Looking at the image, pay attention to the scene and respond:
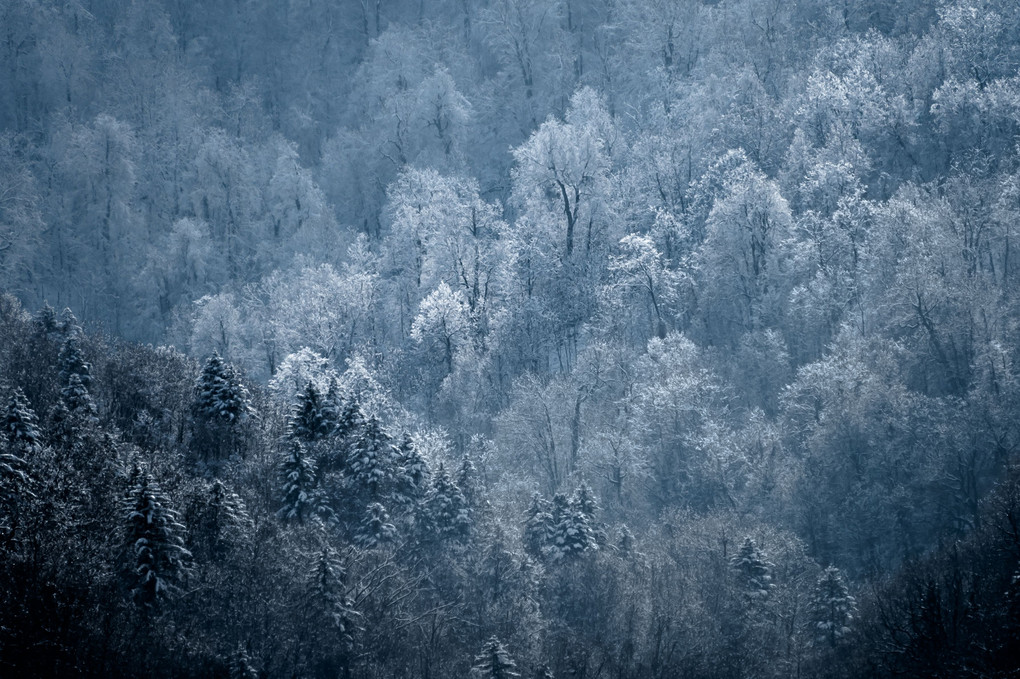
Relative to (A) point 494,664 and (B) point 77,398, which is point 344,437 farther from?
(A) point 494,664

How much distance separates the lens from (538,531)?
56844 millimetres

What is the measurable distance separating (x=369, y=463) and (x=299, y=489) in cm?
433

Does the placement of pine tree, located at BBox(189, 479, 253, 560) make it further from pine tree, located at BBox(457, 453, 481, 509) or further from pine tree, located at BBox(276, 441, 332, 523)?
pine tree, located at BBox(457, 453, 481, 509)

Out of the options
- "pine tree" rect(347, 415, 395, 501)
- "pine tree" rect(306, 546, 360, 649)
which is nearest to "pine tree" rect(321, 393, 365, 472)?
"pine tree" rect(347, 415, 395, 501)

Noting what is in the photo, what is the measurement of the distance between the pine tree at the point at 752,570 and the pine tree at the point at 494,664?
45.5 ft

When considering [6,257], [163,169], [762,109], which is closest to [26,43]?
[163,169]

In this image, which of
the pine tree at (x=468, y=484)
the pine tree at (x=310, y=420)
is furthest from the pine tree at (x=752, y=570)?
the pine tree at (x=310, y=420)

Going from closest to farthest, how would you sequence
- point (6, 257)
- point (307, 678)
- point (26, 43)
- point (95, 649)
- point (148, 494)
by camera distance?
point (95, 649)
point (148, 494)
point (307, 678)
point (6, 257)
point (26, 43)

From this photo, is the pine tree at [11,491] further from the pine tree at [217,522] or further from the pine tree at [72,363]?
the pine tree at [72,363]

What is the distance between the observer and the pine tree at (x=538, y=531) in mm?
56406

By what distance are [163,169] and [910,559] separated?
7412 centimetres

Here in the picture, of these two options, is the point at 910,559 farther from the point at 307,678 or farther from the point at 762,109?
the point at 762,109

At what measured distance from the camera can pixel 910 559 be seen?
52.9m

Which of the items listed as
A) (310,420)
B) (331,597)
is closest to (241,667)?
(331,597)
